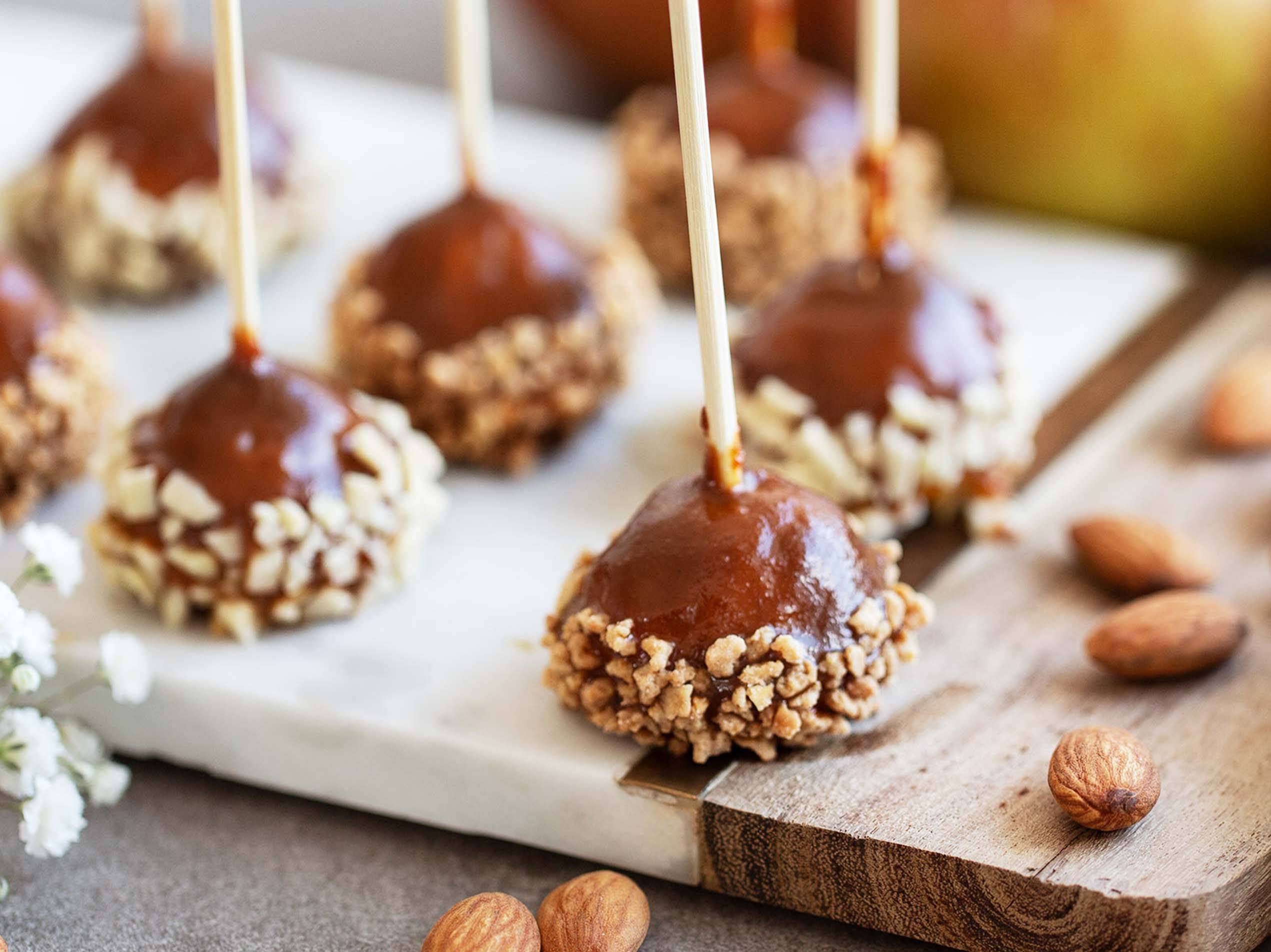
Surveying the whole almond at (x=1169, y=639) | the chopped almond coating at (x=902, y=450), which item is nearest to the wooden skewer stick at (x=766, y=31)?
the chopped almond coating at (x=902, y=450)

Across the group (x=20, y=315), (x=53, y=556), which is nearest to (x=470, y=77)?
(x=20, y=315)

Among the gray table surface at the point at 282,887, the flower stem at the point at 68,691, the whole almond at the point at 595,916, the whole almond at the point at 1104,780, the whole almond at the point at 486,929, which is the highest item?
the whole almond at the point at 1104,780

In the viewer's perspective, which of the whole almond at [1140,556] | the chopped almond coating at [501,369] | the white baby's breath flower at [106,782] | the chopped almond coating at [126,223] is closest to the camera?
the white baby's breath flower at [106,782]

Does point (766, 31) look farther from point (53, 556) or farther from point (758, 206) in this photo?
point (53, 556)

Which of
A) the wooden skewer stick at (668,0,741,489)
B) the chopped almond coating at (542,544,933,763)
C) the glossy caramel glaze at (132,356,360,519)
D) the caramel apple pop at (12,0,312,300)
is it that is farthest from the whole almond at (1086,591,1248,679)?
the caramel apple pop at (12,0,312,300)

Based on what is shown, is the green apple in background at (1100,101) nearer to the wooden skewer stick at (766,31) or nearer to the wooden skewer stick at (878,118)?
the wooden skewer stick at (766,31)
